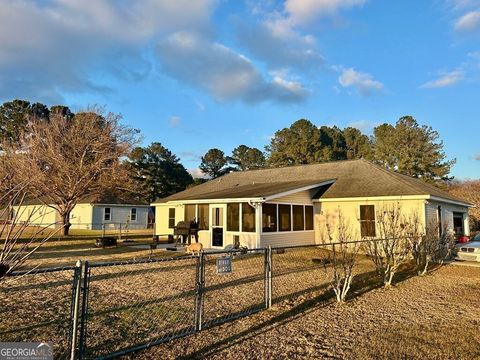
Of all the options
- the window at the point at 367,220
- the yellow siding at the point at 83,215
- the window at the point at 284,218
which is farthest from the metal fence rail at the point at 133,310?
the yellow siding at the point at 83,215

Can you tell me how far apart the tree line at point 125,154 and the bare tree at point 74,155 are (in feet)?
0.19

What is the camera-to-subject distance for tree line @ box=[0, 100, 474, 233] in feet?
73.3

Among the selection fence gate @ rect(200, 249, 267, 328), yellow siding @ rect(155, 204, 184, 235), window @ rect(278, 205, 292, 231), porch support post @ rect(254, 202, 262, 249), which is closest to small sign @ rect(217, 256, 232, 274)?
fence gate @ rect(200, 249, 267, 328)

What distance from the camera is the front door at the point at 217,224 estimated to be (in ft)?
54.2

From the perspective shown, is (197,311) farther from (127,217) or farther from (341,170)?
(127,217)

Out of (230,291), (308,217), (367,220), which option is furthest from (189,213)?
(230,291)

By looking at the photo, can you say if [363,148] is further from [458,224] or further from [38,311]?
[38,311]

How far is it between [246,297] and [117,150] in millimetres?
18995

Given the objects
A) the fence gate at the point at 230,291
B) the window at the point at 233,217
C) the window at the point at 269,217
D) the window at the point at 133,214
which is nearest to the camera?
the fence gate at the point at 230,291

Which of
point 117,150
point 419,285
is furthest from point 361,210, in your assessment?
Answer: point 117,150

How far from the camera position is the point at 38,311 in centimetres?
625

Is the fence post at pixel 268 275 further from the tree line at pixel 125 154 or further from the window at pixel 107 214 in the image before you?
the window at pixel 107 214

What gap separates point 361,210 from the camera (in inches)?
657

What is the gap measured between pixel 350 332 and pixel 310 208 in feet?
42.6
